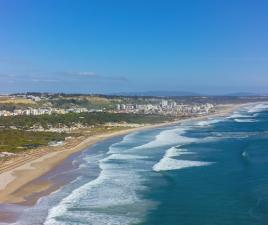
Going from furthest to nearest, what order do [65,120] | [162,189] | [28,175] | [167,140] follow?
[65,120] → [167,140] → [28,175] → [162,189]

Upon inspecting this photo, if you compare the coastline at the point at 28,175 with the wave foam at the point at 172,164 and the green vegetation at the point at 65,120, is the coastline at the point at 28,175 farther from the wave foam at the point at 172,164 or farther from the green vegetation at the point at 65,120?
the green vegetation at the point at 65,120

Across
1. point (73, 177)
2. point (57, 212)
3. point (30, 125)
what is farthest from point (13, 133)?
point (57, 212)

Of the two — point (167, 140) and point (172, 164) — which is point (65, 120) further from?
point (172, 164)

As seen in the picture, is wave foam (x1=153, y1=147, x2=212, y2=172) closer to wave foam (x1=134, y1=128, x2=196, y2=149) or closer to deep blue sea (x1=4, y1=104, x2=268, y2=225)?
deep blue sea (x1=4, y1=104, x2=268, y2=225)

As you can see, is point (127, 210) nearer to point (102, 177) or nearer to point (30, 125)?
point (102, 177)

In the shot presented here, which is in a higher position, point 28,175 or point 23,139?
point 23,139

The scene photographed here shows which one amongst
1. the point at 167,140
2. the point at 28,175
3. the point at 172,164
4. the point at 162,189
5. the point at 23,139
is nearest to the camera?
the point at 162,189

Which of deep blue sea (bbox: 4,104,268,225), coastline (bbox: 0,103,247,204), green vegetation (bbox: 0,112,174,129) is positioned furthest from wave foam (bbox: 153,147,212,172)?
green vegetation (bbox: 0,112,174,129)

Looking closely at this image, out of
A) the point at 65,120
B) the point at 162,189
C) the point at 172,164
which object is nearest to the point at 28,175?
the point at 172,164
